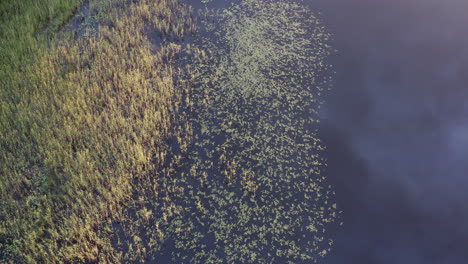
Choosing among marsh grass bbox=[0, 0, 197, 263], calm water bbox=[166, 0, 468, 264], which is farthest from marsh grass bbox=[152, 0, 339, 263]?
marsh grass bbox=[0, 0, 197, 263]

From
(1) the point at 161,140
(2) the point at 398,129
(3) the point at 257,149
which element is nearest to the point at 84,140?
(1) the point at 161,140

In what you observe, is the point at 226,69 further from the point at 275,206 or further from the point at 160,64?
the point at 275,206

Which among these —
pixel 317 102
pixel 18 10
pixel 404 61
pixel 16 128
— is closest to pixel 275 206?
pixel 317 102

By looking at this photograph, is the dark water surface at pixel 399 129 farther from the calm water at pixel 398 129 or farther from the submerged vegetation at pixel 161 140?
the submerged vegetation at pixel 161 140

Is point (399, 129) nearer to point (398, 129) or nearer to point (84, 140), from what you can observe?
point (398, 129)

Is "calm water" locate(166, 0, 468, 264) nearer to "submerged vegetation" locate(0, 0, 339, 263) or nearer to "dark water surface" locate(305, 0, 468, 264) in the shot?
"dark water surface" locate(305, 0, 468, 264)
